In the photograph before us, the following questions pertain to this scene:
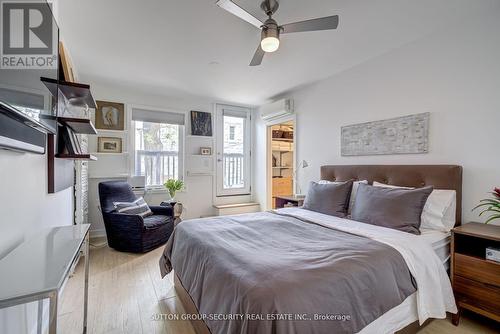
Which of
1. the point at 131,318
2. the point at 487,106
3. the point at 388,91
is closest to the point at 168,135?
the point at 131,318

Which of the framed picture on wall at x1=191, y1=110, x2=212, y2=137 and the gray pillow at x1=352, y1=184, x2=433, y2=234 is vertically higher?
the framed picture on wall at x1=191, y1=110, x2=212, y2=137

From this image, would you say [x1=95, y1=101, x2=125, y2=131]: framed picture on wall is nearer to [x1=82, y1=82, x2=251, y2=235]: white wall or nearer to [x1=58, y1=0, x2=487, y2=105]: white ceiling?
[x1=82, y1=82, x2=251, y2=235]: white wall

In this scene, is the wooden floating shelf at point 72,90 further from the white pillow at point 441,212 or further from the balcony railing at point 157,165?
the white pillow at point 441,212

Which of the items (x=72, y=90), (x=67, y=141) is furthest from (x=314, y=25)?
(x=67, y=141)

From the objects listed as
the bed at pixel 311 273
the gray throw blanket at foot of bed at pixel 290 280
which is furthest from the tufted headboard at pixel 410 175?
the gray throw blanket at foot of bed at pixel 290 280

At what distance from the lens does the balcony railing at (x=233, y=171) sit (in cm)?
510

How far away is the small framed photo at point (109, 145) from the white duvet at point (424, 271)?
3826 millimetres

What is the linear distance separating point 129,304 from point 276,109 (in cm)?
355

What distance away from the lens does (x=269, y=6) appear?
6.13 ft

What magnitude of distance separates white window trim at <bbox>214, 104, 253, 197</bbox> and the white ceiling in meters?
1.31

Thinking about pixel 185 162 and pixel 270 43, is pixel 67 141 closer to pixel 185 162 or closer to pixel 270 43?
pixel 270 43

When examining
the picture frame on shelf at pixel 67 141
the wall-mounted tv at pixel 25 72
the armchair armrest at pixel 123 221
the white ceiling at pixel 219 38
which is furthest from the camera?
the armchair armrest at pixel 123 221

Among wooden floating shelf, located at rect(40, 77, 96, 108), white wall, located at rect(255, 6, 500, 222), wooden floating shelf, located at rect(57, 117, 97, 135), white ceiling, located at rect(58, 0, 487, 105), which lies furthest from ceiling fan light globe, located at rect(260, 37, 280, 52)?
wooden floating shelf, located at rect(57, 117, 97, 135)

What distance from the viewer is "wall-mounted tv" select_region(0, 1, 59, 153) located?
962mm
